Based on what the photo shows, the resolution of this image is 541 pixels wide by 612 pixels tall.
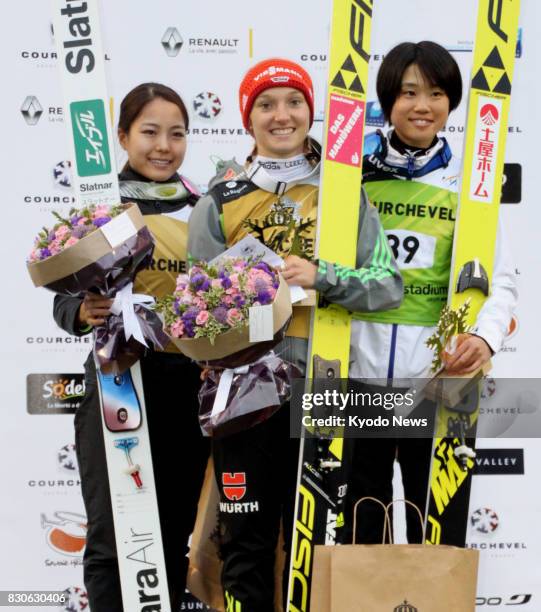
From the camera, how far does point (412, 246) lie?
297cm

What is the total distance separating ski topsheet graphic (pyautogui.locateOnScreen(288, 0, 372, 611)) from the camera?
113 inches

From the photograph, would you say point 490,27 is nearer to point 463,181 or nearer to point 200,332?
point 463,181

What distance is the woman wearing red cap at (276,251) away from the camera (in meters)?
2.74

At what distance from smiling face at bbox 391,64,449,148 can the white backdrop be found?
80 centimetres

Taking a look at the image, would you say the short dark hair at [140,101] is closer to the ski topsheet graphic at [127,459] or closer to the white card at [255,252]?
the ski topsheet graphic at [127,459]

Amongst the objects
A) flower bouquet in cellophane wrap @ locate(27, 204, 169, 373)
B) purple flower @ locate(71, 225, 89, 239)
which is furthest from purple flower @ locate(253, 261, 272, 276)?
purple flower @ locate(71, 225, 89, 239)

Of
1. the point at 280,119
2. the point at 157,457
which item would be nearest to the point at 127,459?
the point at 157,457

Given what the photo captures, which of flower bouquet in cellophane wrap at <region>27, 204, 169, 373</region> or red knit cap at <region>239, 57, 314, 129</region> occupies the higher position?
red knit cap at <region>239, 57, 314, 129</region>

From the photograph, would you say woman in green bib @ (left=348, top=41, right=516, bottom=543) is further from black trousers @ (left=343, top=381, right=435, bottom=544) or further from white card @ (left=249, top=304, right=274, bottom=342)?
white card @ (left=249, top=304, right=274, bottom=342)

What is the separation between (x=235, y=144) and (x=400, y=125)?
97 centimetres

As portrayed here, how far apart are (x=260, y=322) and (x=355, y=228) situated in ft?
1.69

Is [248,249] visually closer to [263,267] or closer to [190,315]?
[263,267]

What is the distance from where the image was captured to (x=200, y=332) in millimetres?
2523

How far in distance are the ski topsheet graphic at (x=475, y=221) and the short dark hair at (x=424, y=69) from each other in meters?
0.12
